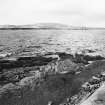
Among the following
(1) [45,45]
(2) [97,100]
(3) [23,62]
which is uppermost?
(2) [97,100]

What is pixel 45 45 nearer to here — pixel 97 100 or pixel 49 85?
pixel 49 85

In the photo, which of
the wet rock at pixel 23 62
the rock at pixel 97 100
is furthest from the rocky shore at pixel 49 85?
the rock at pixel 97 100

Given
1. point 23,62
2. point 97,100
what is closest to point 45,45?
point 23,62

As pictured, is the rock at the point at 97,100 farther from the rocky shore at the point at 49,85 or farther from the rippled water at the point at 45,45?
the rippled water at the point at 45,45

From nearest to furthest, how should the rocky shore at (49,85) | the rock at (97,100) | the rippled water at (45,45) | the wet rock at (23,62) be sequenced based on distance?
the rock at (97,100) → the rocky shore at (49,85) → the wet rock at (23,62) → the rippled water at (45,45)

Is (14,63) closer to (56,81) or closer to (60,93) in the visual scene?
(56,81)

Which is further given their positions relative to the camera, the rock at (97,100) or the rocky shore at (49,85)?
the rocky shore at (49,85)

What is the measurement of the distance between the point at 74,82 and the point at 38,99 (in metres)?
2.97

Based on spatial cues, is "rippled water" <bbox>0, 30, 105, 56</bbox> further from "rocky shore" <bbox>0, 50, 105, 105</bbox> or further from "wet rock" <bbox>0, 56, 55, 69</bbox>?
"rocky shore" <bbox>0, 50, 105, 105</bbox>

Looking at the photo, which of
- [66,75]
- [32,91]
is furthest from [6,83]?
[66,75]

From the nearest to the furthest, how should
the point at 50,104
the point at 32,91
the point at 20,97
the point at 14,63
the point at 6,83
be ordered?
the point at 50,104, the point at 20,97, the point at 32,91, the point at 6,83, the point at 14,63

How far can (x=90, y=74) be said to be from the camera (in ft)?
44.8

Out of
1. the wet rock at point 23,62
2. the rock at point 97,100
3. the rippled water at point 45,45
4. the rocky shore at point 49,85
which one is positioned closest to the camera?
the rock at point 97,100

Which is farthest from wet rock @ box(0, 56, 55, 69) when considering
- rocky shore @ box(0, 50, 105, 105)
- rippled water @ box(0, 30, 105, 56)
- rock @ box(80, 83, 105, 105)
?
rock @ box(80, 83, 105, 105)
